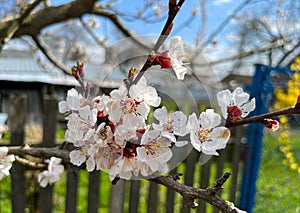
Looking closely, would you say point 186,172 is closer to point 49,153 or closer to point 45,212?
point 45,212

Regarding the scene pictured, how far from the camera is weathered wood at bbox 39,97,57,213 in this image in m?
1.55

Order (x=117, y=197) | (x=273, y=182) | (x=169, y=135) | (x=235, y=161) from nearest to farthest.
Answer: (x=169, y=135), (x=117, y=197), (x=235, y=161), (x=273, y=182)

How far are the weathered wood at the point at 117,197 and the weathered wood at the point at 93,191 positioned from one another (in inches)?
4.9

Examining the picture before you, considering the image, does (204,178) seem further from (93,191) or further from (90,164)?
(90,164)

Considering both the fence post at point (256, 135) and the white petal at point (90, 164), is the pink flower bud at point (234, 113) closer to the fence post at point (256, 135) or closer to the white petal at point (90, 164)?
the white petal at point (90, 164)

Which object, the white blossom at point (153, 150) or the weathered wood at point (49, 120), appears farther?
the weathered wood at point (49, 120)

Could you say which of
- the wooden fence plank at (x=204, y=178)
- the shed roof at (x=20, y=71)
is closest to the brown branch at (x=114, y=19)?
the wooden fence plank at (x=204, y=178)

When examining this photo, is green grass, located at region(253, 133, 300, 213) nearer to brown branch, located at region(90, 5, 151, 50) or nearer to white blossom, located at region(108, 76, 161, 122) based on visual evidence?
brown branch, located at region(90, 5, 151, 50)

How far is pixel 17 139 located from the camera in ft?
4.96

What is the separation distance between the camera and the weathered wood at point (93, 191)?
1.60 m

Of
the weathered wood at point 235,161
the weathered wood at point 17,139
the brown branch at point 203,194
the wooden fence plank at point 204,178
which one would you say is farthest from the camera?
the weathered wood at point 235,161

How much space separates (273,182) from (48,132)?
5.00ft

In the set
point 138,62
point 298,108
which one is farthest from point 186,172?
point 298,108

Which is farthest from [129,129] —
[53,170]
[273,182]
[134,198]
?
[273,182]
